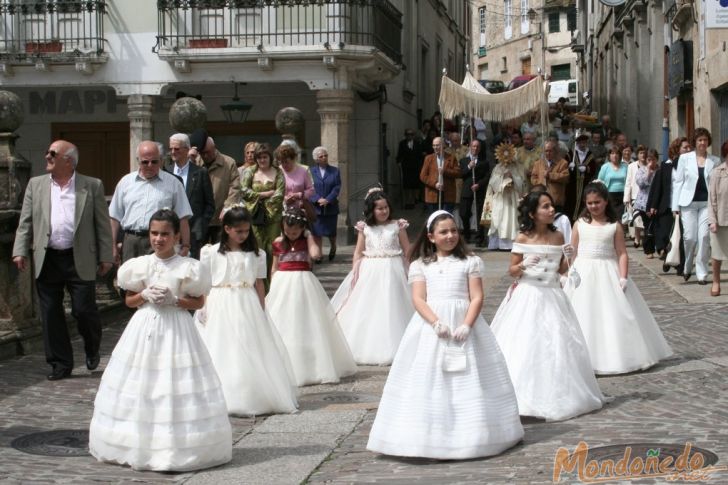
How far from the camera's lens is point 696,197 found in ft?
47.1

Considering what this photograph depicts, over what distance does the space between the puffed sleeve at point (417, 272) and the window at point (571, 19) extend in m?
65.4

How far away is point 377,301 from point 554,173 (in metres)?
9.73

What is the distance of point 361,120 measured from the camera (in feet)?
87.6

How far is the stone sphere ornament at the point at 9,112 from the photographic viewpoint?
11227mm

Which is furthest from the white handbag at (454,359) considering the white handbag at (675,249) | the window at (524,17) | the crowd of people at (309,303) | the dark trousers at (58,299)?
the window at (524,17)

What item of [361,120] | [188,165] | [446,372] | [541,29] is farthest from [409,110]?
[541,29]

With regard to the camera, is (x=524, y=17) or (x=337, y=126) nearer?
(x=337, y=126)

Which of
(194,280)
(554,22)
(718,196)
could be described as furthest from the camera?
(554,22)

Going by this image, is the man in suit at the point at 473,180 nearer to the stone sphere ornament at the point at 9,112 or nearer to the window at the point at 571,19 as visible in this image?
the stone sphere ornament at the point at 9,112

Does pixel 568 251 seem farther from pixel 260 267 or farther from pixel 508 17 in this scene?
pixel 508 17

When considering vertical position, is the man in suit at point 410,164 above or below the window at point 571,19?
below

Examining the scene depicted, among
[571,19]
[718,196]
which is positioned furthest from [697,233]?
[571,19]

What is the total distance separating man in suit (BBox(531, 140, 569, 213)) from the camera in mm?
19531

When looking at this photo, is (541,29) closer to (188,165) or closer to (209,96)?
(209,96)
